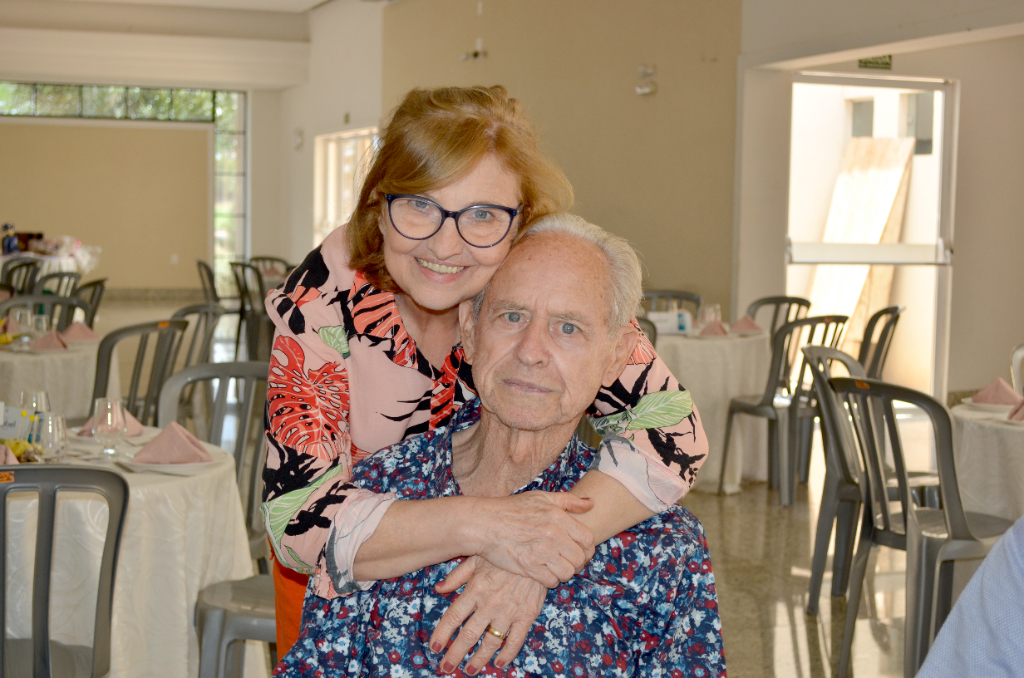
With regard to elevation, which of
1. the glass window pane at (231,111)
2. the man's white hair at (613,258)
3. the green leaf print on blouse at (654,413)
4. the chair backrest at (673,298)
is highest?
the glass window pane at (231,111)

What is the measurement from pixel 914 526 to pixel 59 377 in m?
3.55

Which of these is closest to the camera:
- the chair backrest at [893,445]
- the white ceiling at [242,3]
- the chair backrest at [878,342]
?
the chair backrest at [893,445]

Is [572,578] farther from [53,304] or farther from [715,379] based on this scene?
[53,304]

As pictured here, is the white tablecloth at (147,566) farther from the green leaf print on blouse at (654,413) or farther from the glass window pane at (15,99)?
the glass window pane at (15,99)

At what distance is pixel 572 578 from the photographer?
4.37ft

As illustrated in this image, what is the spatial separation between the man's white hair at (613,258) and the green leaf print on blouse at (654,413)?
0.12m

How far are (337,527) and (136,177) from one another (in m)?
15.9

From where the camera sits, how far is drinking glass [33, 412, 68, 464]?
99.9 inches

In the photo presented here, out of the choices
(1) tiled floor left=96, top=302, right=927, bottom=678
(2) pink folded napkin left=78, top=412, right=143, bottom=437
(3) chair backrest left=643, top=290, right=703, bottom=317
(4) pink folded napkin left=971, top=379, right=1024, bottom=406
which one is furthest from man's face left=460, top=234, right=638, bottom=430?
(3) chair backrest left=643, top=290, right=703, bottom=317

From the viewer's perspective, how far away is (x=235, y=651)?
7.66ft

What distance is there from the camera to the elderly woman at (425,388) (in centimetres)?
118

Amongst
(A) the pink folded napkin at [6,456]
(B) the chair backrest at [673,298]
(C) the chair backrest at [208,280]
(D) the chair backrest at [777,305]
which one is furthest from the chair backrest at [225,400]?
Result: (C) the chair backrest at [208,280]

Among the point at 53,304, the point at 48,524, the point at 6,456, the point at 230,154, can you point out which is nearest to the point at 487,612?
the point at 48,524

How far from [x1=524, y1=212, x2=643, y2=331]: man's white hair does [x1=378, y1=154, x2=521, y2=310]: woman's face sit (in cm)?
7
